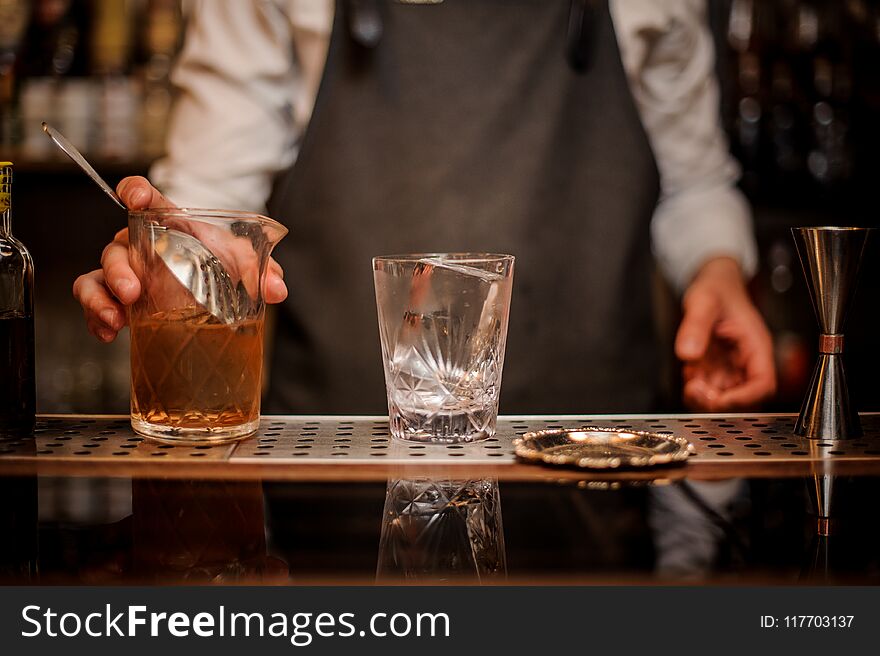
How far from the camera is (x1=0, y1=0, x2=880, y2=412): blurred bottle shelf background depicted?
2.29 meters

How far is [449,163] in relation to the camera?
5.10 ft

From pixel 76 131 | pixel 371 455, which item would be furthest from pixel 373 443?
pixel 76 131

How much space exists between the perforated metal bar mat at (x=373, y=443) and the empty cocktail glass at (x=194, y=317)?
0.11 feet

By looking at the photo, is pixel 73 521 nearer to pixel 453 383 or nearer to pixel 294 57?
pixel 453 383

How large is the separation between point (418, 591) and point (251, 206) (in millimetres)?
1094

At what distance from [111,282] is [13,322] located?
0.10 m

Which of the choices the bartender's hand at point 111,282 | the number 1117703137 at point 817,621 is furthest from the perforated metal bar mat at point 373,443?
the number 1117703137 at point 817,621

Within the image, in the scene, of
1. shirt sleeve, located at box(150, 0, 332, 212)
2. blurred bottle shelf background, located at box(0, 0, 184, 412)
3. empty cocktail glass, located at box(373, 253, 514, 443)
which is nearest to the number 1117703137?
empty cocktail glass, located at box(373, 253, 514, 443)

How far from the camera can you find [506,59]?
1.55 metres

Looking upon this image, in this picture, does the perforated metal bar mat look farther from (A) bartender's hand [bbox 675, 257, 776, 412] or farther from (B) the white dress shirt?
(B) the white dress shirt

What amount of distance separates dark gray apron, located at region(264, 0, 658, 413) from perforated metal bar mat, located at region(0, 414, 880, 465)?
54 cm

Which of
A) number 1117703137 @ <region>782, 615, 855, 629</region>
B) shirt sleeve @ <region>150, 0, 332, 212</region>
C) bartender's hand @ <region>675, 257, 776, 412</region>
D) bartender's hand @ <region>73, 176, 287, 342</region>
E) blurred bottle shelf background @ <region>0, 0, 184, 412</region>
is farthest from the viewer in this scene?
blurred bottle shelf background @ <region>0, 0, 184, 412</region>

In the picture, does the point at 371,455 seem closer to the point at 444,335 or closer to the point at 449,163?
the point at 444,335

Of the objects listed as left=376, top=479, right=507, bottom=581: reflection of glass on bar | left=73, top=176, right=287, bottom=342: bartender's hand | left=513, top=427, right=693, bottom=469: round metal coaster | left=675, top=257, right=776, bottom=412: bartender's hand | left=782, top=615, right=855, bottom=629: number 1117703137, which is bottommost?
left=782, top=615, right=855, bottom=629: number 1117703137
